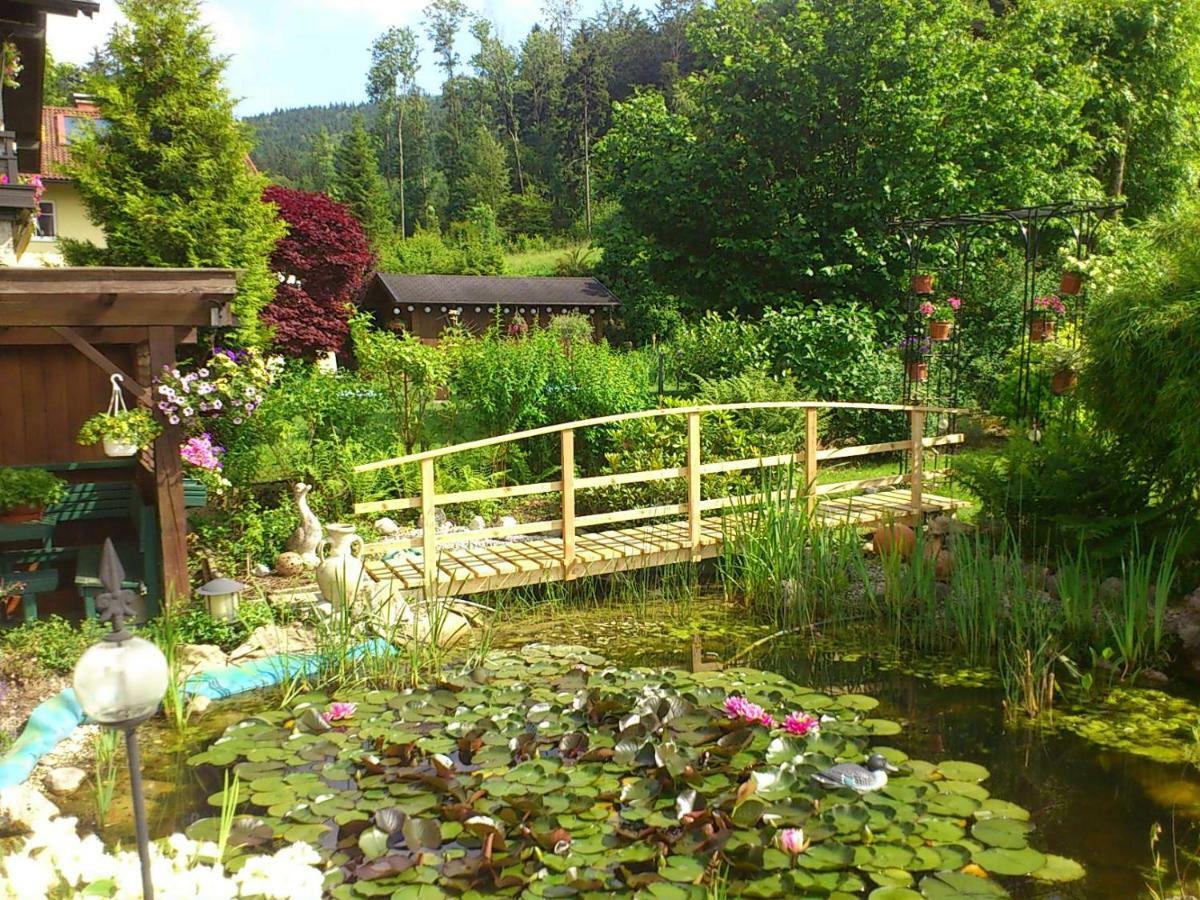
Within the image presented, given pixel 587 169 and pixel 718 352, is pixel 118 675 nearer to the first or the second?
pixel 718 352

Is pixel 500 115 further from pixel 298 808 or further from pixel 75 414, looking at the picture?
pixel 298 808

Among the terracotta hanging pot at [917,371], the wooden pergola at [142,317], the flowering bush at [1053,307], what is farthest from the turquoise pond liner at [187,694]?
the flowering bush at [1053,307]

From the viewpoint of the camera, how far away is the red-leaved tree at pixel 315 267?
15094 millimetres

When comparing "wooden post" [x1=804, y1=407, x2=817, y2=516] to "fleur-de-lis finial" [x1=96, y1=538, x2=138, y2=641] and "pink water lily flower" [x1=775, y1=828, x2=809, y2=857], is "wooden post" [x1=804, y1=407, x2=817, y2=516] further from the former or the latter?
"fleur-de-lis finial" [x1=96, y1=538, x2=138, y2=641]

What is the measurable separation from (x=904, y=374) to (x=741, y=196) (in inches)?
205

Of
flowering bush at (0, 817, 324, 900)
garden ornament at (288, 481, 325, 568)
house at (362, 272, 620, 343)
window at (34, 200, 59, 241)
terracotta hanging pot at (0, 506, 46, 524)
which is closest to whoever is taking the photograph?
flowering bush at (0, 817, 324, 900)

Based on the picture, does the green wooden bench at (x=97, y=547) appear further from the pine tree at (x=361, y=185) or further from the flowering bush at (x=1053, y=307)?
the pine tree at (x=361, y=185)

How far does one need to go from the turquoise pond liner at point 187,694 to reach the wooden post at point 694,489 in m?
2.51

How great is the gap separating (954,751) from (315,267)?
1410 cm

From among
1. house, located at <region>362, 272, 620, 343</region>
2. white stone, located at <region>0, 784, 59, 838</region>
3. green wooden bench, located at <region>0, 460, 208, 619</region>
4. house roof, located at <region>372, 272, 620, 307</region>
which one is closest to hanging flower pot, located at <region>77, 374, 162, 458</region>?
green wooden bench, located at <region>0, 460, 208, 619</region>

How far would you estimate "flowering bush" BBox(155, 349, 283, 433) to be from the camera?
5516mm

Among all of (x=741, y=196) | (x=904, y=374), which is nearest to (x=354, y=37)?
(x=741, y=196)

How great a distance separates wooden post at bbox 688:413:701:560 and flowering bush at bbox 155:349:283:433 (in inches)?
120

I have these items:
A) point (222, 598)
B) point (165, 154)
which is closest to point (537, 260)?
point (165, 154)
